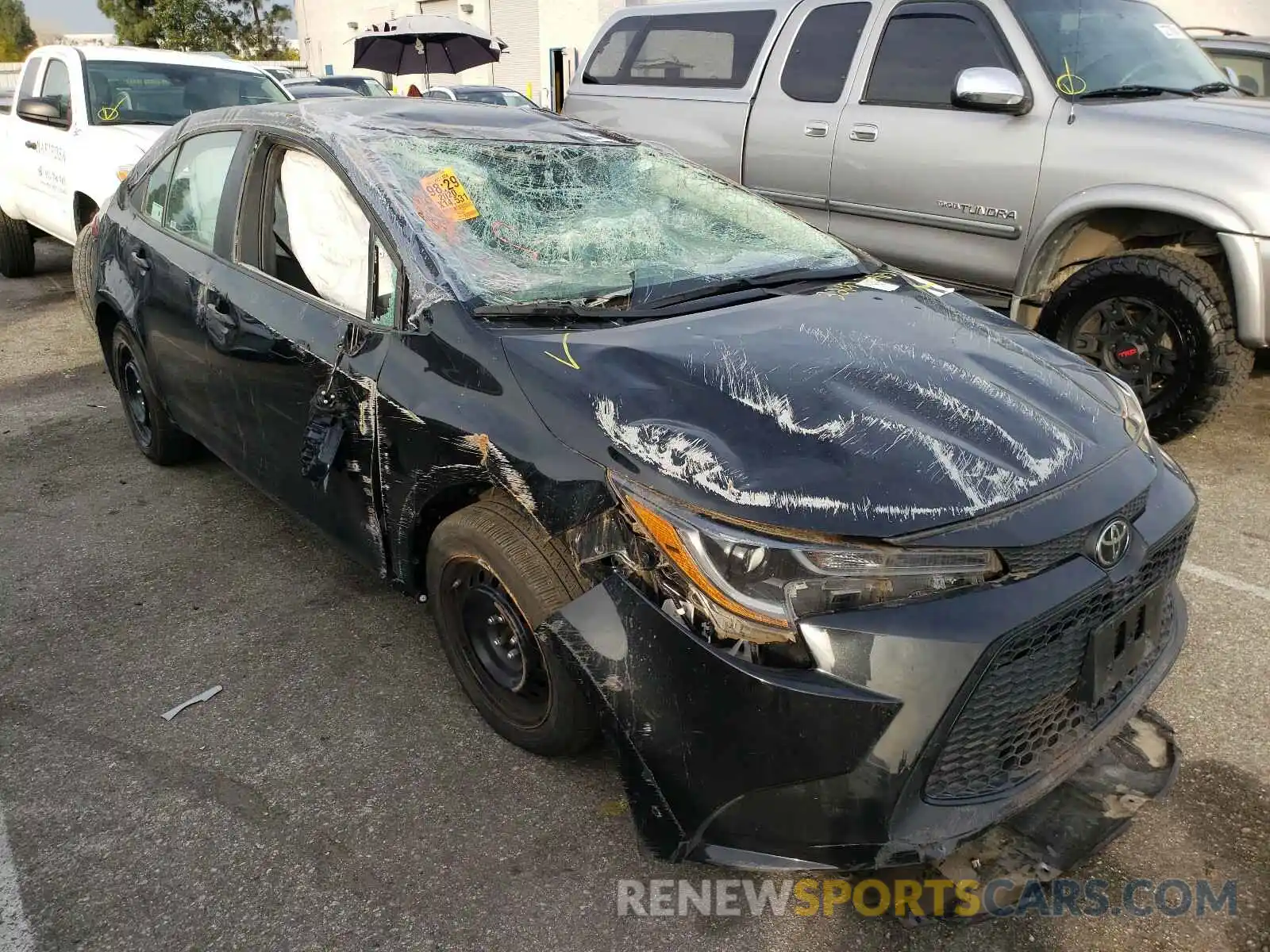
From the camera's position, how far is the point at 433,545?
8.30 ft

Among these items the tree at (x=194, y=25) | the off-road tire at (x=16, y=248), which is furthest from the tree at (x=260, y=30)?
the off-road tire at (x=16, y=248)

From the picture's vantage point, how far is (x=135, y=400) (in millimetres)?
4523

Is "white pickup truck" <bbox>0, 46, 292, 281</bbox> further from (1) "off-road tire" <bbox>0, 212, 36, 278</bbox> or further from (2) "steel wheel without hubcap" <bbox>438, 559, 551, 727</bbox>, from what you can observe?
(2) "steel wheel without hubcap" <bbox>438, 559, 551, 727</bbox>

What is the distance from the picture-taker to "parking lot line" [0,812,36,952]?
2032mm

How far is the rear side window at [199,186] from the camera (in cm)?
340

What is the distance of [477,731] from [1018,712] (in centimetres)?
146

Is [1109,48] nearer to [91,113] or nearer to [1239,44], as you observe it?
[1239,44]

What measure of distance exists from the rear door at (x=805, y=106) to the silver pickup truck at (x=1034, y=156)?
0.03ft

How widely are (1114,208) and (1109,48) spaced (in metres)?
1.05

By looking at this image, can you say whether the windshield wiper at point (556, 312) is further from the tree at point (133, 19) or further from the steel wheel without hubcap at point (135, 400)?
the tree at point (133, 19)

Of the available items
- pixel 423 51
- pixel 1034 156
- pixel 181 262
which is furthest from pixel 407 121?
pixel 423 51

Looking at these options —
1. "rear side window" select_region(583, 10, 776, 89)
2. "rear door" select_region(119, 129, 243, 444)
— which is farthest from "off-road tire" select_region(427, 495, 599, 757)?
"rear side window" select_region(583, 10, 776, 89)

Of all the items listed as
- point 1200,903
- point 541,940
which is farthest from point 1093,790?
point 541,940

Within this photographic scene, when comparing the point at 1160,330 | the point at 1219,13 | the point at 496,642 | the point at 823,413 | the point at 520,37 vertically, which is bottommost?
the point at 496,642
